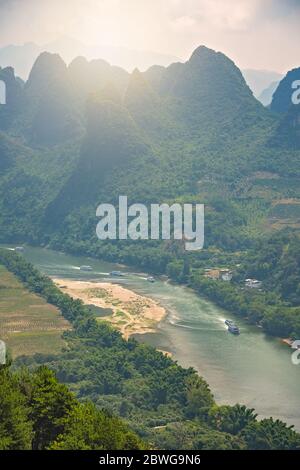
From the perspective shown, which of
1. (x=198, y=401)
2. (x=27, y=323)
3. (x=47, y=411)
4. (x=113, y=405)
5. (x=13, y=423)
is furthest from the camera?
(x=27, y=323)

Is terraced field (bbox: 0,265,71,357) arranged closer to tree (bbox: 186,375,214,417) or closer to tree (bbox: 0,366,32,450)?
tree (bbox: 186,375,214,417)

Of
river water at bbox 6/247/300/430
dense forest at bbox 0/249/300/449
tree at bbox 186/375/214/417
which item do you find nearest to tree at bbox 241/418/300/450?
dense forest at bbox 0/249/300/449

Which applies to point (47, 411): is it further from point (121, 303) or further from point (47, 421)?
point (121, 303)

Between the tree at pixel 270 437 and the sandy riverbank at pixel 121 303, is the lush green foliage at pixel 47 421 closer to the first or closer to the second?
the tree at pixel 270 437

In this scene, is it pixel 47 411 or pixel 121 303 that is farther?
pixel 121 303

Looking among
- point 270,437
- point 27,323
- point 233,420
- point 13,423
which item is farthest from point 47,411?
point 27,323

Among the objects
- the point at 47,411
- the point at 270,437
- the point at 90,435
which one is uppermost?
the point at 47,411
